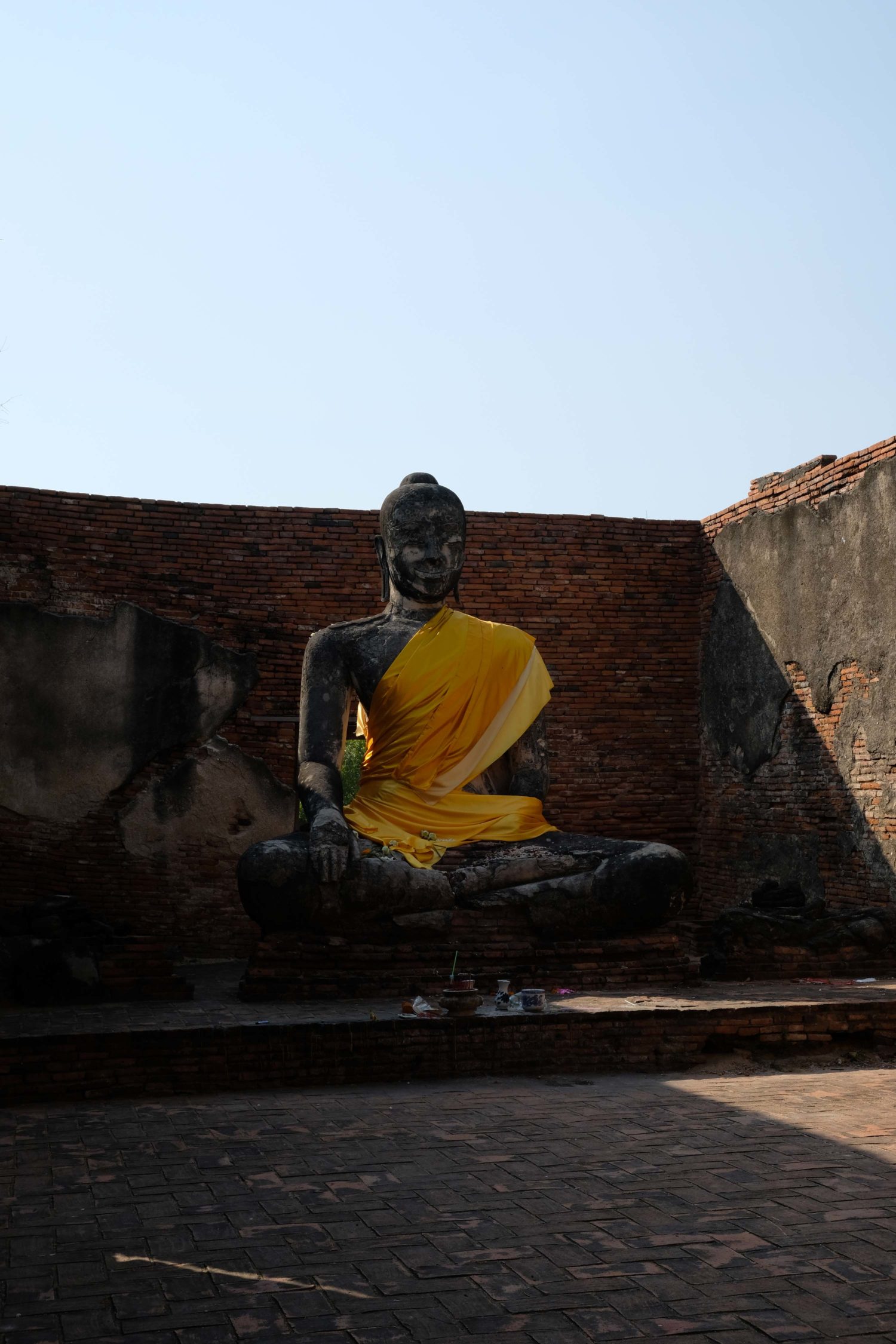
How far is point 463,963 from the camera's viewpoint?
20.9 feet

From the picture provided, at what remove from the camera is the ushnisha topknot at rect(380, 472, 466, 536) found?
7500 mm

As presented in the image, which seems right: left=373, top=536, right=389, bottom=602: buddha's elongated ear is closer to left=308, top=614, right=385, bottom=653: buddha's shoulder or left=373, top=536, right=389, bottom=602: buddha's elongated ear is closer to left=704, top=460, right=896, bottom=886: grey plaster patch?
left=308, top=614, right=385, bottom=653: buddha's shoulder

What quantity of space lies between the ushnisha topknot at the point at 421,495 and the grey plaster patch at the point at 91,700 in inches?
85.2

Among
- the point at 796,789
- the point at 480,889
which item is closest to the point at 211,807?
the point at 480,889

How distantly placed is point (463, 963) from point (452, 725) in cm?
148

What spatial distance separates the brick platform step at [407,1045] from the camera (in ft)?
15.6

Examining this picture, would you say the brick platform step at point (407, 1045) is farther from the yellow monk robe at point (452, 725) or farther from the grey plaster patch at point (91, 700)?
the grey plaster patch at point (91, 700)

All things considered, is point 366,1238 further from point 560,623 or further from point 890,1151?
point 560,623

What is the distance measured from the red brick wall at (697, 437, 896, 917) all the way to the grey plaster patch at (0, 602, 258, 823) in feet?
11.4

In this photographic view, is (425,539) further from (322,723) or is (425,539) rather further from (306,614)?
(306,614)

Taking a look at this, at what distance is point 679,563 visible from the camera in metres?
10.2

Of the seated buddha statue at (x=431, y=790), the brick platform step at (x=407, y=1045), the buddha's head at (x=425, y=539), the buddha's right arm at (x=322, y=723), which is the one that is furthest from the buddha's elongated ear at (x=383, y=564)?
the brick platform step at (x=407, y=1045)

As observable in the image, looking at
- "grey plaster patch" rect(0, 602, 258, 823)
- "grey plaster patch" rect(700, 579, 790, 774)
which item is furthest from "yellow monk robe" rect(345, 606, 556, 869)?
"grey plaster patch" rect(700, 579, 790, 774)

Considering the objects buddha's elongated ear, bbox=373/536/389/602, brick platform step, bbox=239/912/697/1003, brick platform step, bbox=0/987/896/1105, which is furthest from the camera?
buddha's elongated ear, bbox=373/536/389/602
